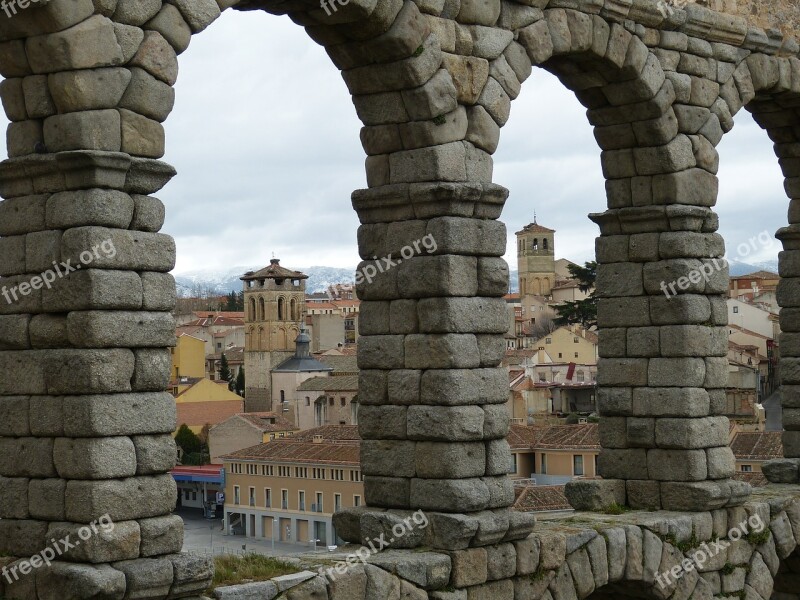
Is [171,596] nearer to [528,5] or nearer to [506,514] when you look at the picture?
[506,514]

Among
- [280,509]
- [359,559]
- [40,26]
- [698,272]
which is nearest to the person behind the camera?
[40,26]

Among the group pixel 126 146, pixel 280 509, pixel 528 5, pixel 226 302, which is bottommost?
pixel 280 509

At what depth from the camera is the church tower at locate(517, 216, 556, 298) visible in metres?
93.4

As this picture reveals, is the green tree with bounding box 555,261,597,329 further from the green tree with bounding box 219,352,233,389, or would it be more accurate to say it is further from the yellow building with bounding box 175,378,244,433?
the green tree with bounding box 219,352,233,389

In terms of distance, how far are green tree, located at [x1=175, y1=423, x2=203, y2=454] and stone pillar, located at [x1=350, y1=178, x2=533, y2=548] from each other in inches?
1576

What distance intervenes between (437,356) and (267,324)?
73.5 metres

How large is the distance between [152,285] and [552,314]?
72016mm

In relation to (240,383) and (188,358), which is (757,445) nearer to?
(188,358)

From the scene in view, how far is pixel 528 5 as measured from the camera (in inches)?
448

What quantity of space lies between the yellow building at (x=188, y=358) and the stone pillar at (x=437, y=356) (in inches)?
2030

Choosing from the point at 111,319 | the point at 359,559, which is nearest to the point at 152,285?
the point at 111,319

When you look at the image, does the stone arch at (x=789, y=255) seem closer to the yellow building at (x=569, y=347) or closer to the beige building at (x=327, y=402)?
the yellow building at (x=569, y=347)

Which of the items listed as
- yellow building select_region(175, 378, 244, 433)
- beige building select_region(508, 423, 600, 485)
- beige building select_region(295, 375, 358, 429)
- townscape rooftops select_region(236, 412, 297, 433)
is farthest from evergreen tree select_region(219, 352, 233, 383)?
beige building select_region(508, 423, 600, 485)

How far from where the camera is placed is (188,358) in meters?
66.0
